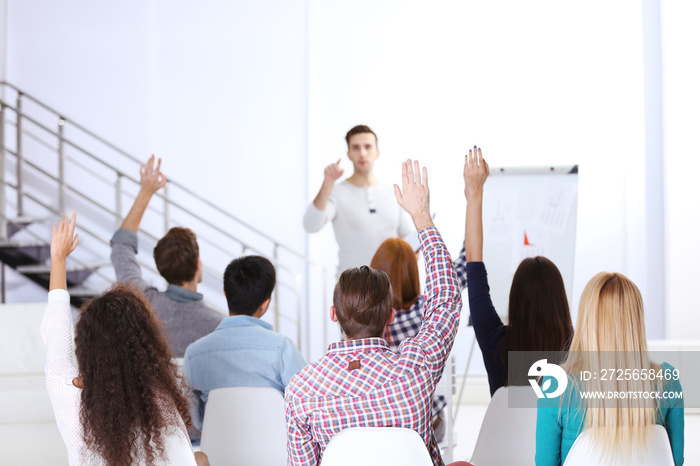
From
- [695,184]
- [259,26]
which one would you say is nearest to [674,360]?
[695,184]

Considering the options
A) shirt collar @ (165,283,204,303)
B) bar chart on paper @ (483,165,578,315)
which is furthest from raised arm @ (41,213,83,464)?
bar chart on paper @ (483,165,578,315)

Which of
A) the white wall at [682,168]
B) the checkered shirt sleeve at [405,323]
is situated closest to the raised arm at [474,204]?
the checkered shirt sleeve at [405,323]

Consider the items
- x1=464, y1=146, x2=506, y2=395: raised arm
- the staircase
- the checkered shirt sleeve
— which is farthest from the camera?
the staircase

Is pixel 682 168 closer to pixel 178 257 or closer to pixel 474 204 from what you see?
pixel 474 204

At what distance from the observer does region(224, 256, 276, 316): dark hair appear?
2377 mm

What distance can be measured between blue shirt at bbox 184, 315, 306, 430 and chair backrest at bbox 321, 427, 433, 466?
77 cm

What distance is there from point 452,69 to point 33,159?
3.48 m

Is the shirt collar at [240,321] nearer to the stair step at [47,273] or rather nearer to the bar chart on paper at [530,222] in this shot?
the bar chart on paper at [530,222]

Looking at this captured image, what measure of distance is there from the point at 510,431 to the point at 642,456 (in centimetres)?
51

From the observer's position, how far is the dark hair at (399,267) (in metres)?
2.92

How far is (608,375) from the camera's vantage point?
1.58 meters

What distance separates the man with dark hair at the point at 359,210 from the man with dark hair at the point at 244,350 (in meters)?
1.58

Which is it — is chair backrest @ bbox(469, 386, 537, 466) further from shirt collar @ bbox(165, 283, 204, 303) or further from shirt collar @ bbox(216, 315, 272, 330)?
shirt collar @ bbox(165, 283, 204, 303)

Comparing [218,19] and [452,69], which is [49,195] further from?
[452,69]
